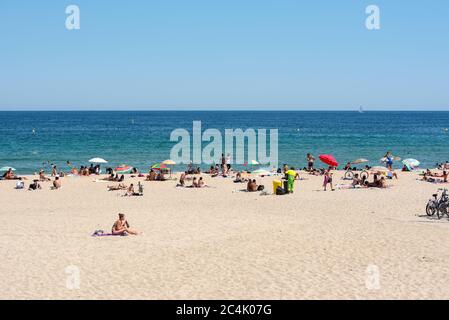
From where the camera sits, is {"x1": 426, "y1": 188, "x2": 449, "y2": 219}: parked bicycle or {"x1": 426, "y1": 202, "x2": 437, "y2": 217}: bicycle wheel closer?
{"x1": 426, "y1": 188, "x2": 449, "y2": 219}: parked bicycle

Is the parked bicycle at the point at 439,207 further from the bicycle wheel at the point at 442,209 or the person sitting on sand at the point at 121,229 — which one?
the person sitting on sand at the point at 121,229

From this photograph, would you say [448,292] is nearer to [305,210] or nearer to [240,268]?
[240,268]

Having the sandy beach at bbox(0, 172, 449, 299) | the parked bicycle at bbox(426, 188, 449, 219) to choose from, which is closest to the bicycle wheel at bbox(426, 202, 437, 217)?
the parked bicycle at bbox(426, 188, 449, 219)

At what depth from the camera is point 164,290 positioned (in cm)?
1030

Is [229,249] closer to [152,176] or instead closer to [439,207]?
[439,207]

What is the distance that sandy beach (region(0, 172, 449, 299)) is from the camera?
1036 cm

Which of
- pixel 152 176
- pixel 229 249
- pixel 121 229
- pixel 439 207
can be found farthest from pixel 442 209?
pixel 152 176

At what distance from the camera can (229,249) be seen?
13484 millimetres

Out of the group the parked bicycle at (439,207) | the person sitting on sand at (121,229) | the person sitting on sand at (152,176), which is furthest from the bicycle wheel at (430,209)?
the person sitting on sand at (152,176)

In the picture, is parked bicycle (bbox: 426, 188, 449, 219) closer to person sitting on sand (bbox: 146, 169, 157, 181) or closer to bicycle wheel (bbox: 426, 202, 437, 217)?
bicycle wheel (bbox: 426, 202, 437, 217)

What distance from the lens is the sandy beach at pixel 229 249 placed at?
10359 mm

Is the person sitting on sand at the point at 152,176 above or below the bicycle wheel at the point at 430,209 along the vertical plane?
above

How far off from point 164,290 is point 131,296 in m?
0.70
